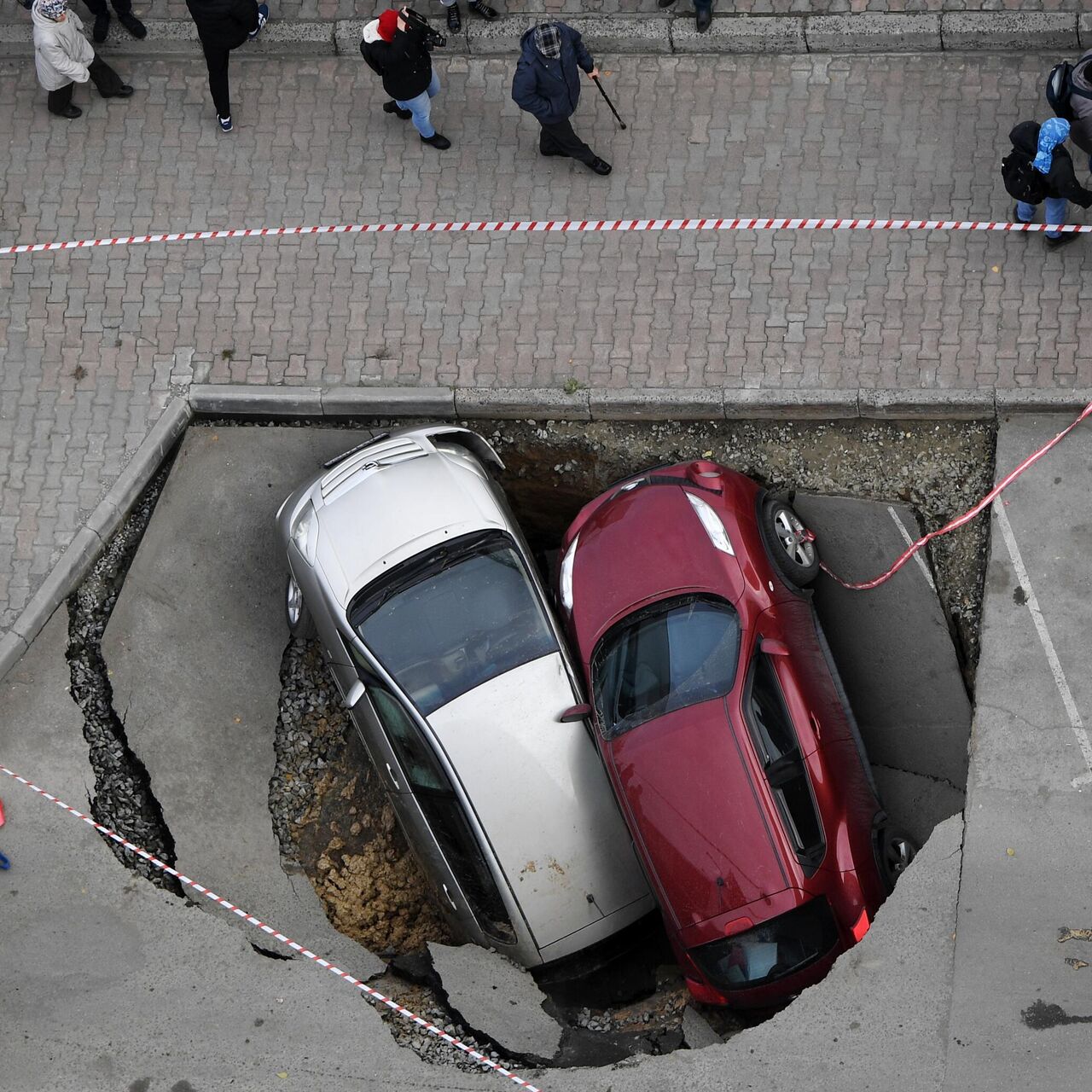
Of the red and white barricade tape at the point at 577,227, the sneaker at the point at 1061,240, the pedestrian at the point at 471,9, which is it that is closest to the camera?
the sneaker at the point at 1061,240

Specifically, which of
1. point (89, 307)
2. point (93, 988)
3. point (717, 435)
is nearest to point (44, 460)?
point (89, 307)

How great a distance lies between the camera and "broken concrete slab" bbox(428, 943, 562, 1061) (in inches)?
347

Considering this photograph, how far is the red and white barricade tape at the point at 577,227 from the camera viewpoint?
10094mm

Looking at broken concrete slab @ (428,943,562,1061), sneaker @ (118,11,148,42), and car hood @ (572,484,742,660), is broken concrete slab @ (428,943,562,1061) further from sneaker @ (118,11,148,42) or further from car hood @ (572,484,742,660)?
sneaker @ (118,11,148,42)

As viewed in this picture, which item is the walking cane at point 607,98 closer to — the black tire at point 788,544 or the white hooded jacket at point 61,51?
the black tire at point 788,544

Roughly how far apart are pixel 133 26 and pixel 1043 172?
7.22 metres

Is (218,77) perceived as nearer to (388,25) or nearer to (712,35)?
(388,25)

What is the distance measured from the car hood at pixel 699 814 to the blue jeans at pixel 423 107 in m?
4.96

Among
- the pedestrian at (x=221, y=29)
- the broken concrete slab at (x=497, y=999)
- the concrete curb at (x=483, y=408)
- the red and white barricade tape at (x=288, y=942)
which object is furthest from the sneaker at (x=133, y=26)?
the broken concrete slab at (x=497, y=999)

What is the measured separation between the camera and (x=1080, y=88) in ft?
30.4

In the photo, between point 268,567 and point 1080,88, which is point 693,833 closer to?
point 268,567

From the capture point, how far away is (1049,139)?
9.16 meters

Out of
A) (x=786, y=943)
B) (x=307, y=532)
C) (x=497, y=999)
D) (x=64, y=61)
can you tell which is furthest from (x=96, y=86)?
(x=786, y=943)

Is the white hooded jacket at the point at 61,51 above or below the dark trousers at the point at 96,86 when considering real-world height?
above
